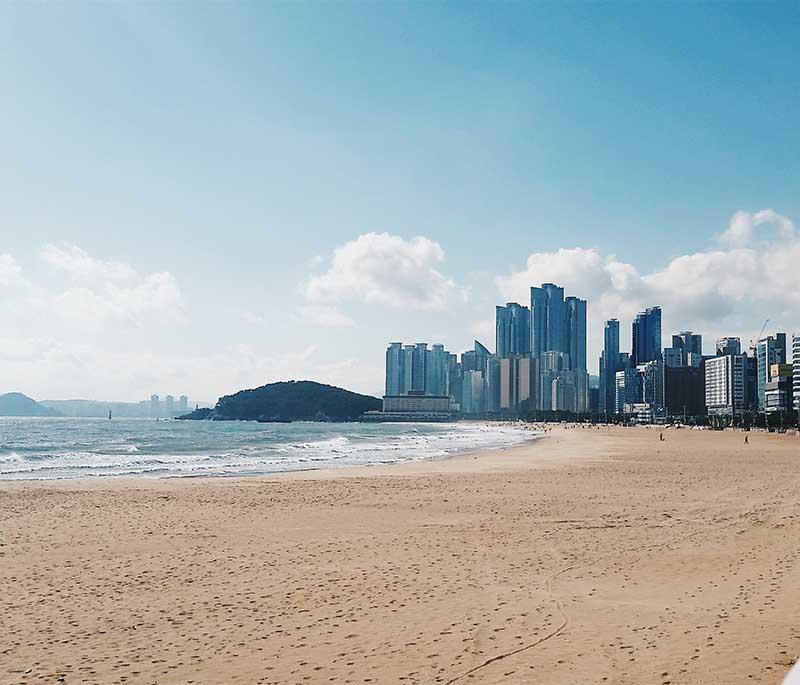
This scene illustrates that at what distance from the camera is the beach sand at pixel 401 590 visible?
24.6 feet

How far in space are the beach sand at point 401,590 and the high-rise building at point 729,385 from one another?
169 metres

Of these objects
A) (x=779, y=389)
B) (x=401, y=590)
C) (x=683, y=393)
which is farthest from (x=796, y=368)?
(x=401, y=590)

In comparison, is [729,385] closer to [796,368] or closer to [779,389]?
[779,389]

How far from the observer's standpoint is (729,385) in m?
178

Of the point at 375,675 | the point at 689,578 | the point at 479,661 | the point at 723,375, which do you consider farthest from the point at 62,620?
the point at 723,375

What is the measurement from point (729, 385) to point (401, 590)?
187m

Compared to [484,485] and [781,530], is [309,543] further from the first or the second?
[484,485]

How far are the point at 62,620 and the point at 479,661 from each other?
5.76 m

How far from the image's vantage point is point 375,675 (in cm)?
723

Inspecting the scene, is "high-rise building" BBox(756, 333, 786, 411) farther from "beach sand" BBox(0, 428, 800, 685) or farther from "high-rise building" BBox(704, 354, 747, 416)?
"beach sand" BBox(0, 428, 800, 685)

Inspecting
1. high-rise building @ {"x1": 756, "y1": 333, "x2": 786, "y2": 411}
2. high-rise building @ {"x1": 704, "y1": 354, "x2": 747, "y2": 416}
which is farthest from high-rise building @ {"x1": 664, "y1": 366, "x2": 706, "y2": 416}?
high-rise building @ {"x1": 756, "y1": 333, "x2": 786, "y2": 411}

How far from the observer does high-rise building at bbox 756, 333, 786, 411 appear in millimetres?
169375

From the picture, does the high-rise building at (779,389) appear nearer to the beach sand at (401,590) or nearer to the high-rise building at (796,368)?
the high-rise building at (796,368)

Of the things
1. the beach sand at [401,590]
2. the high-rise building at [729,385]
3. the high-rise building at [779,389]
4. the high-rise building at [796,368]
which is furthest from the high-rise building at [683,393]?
the beach sand at [401,590]
